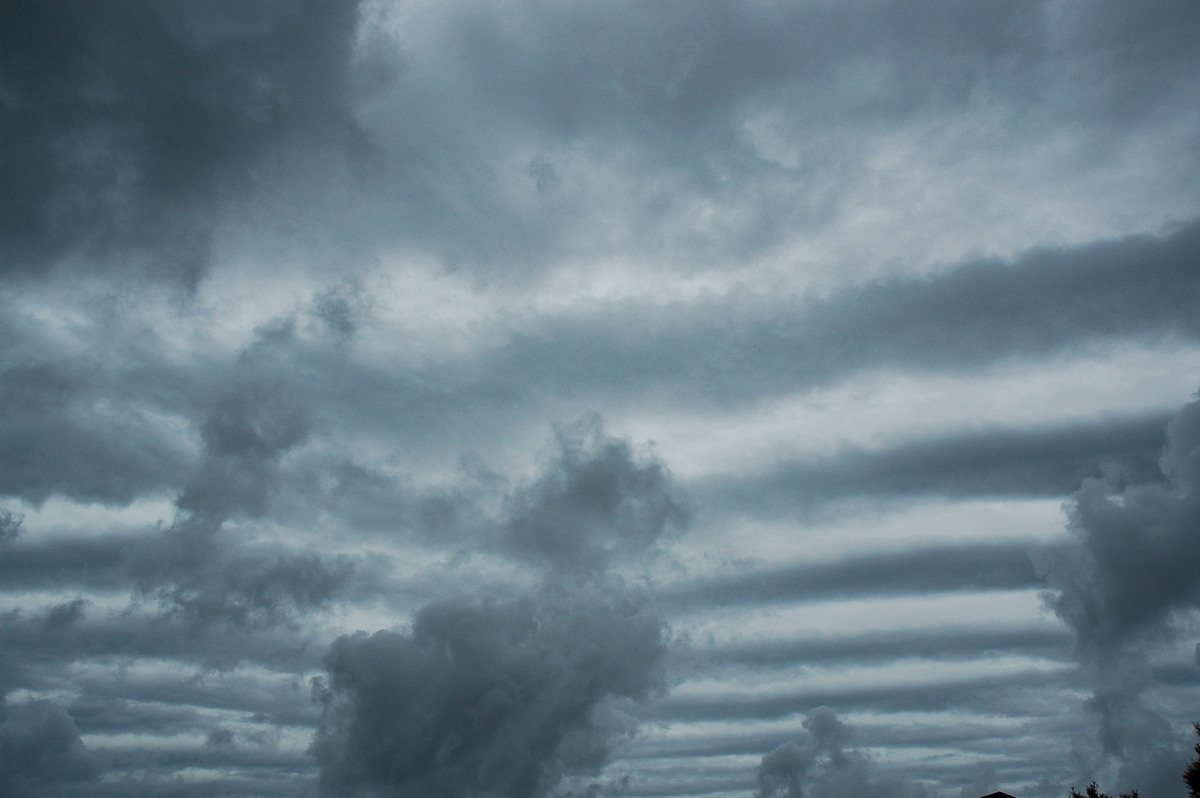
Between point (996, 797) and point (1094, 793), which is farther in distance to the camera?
point (996, 797)

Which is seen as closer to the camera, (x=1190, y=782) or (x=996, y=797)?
(x=1190, y=782)

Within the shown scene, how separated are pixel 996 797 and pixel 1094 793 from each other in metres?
30.4

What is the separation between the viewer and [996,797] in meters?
165

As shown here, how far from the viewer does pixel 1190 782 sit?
374ft

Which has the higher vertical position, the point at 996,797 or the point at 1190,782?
the point at 1190,782

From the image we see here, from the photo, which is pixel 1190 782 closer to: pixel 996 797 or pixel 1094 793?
pixel 1094 793

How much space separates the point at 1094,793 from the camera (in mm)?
139125

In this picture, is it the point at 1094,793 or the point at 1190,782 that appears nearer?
the point at 1190,782

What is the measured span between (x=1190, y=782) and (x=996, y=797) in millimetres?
59731

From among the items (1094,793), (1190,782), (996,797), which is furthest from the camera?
(996,797)

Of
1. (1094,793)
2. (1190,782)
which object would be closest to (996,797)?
(1094,793)

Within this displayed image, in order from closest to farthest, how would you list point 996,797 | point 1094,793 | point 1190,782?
point 1190,782, point 1094,793, point 996,797

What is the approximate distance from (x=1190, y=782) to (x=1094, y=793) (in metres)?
29.7
